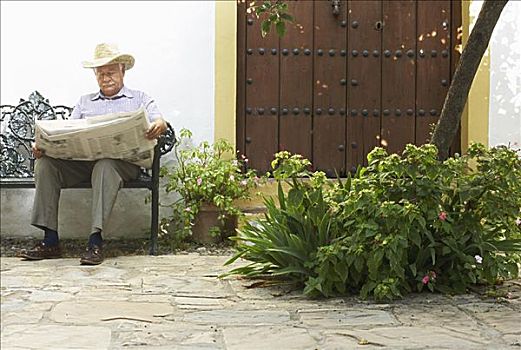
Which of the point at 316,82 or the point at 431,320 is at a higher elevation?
the point at 316,82

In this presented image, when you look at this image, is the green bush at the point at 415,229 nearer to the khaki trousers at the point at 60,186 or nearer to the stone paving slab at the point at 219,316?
the stone paving slab at the point at 219,316

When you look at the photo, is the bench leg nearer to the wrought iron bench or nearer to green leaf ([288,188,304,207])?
the wrought iron bench

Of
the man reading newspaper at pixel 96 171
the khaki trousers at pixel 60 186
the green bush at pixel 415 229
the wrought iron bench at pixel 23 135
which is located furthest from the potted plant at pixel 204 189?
the green bush at pixel 415 229

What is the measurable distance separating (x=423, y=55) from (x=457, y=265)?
2.26m

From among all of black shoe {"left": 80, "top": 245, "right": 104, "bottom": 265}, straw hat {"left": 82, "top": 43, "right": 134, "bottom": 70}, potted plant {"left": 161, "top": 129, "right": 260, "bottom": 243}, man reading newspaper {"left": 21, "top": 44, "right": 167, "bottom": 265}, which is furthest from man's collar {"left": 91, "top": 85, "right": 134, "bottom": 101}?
black shoe {"left": 80, "top": 245, "right": 104, "bottom": 265}

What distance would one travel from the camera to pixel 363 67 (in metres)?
5.67

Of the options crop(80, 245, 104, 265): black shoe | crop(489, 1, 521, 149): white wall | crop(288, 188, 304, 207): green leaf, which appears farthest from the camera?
crop(489, 1, 521, 149): white wall

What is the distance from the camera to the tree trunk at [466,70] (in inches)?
146

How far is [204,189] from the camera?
506cm

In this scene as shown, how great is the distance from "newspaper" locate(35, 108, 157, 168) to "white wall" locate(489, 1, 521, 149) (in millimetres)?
2175

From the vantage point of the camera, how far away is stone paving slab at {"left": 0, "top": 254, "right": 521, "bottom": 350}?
287 cm

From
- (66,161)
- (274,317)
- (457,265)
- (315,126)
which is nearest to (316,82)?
(315,126)

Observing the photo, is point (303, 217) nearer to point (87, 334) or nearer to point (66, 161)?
point (87, 334)

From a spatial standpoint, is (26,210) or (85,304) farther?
(26,210)
